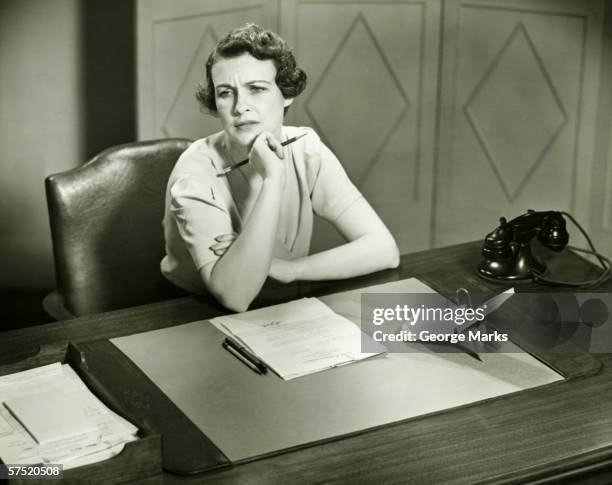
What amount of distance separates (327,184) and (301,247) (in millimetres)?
173

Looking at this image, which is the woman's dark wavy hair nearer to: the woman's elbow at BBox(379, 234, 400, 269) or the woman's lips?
the woman's lips

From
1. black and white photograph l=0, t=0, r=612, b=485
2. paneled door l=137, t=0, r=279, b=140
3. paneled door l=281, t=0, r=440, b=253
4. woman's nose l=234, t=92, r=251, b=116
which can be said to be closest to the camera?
black and white photograph l=0, t=0, r=612, b=485

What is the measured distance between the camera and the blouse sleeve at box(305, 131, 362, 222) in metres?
2.46

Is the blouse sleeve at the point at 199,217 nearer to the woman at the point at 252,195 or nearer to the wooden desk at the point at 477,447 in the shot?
the woman at the point at 252,195

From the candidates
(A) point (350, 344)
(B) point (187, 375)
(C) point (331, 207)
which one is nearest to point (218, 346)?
(B) point (187, 375)

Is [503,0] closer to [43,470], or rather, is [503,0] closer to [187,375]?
[187,375]

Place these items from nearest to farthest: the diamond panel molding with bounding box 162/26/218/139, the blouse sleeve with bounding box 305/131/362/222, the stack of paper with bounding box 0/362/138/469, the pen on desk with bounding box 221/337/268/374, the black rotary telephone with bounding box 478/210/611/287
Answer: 1. the stack of paper with bounding box 0/362/138/469
2. the pen on desk with bounding box 221/337/268/374
3. the black rotary telephone with bounding box 478/210/611/287
4. the blouse sleeve with bounding box 305/131/362/222
5. the diamond panel molding with bounding box 162/26/218/139

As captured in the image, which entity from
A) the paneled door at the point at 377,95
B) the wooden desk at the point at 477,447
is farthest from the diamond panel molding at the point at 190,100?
the wooden desk at the point at 477,447

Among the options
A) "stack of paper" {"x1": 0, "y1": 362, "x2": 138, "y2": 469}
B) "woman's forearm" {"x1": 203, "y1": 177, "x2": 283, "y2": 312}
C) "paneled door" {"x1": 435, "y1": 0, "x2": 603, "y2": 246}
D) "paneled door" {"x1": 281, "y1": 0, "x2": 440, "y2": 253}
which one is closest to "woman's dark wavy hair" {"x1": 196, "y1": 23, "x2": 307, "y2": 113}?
"woman's forearm" {"x1": 203, "y1": 177, "x2": 283, "y2": 312}

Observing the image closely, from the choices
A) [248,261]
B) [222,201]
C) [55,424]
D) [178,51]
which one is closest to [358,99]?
[178,51]

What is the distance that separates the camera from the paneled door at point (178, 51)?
375 centimetres

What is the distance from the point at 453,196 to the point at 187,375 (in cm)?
267

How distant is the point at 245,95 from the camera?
7.39 ft

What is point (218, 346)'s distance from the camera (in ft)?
6.54
